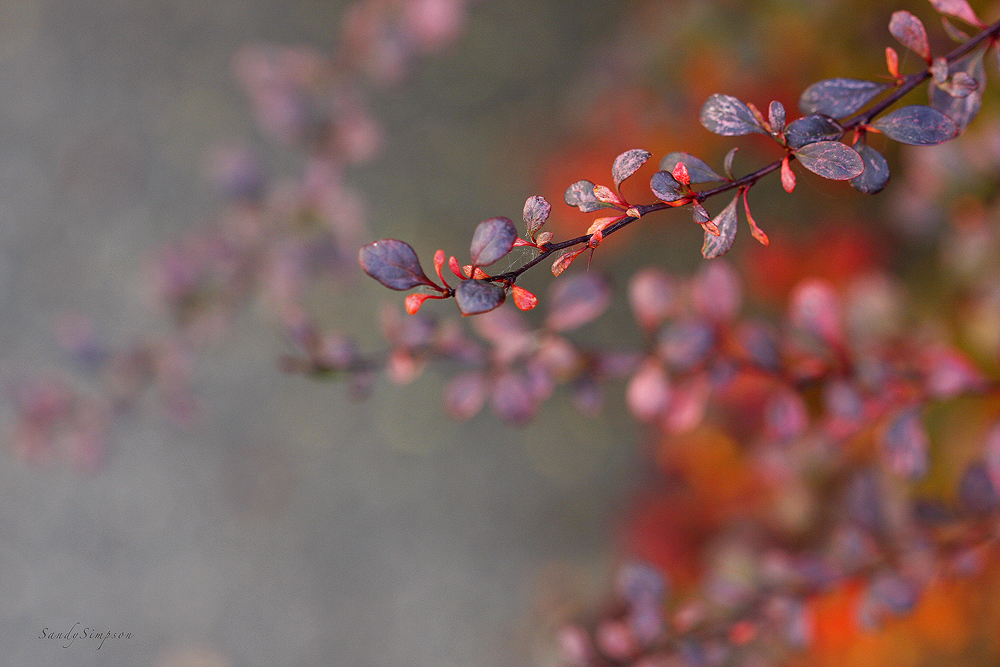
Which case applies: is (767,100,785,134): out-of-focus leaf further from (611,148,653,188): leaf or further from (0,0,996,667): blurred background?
(0,0,996,667): blurred background

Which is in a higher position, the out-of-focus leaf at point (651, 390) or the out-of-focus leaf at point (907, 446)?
the out-of-focus leaf at point (651, 390)

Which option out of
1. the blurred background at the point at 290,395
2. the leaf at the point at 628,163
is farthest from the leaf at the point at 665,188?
the blurred background at the point at 290,395

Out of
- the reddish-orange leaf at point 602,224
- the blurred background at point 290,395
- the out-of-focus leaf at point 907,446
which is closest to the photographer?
the reddish-orange leaf at point 602,224

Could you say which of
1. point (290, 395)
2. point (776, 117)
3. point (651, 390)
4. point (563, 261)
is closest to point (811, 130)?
point (776, 117)

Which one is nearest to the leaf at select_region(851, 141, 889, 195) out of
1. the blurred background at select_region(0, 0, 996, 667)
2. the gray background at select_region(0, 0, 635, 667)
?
the blurred background at select_region(0, 0, 996, 667)

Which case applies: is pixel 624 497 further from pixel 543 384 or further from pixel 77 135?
pixel 77 135

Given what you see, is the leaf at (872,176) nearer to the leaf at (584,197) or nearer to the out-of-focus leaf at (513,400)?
the leaf at (584,197)
